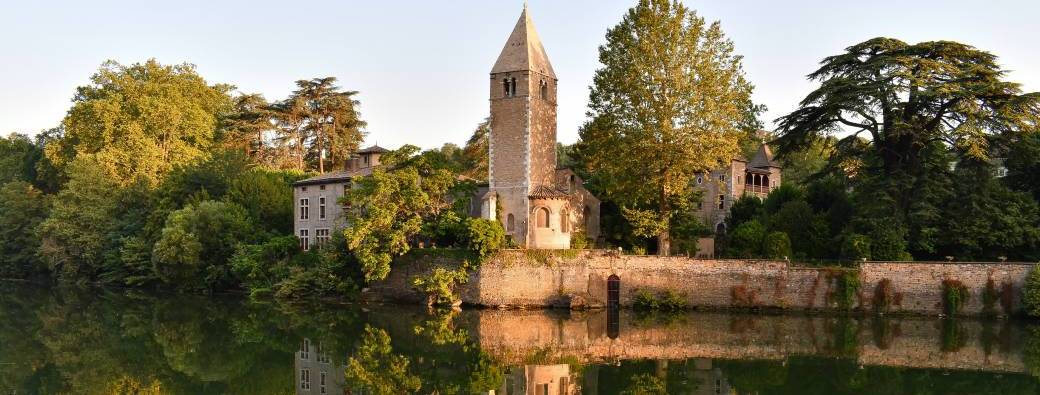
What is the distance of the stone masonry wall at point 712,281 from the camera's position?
33.8 metres

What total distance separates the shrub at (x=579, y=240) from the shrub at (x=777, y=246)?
7.56m

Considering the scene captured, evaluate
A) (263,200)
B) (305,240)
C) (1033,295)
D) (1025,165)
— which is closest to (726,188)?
(1025,165)

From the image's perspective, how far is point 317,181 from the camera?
150ft

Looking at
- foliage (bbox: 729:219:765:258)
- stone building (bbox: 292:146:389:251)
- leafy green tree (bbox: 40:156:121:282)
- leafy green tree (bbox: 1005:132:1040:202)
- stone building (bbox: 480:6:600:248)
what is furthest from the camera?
leafy green tree (bbox: 40:156:121:282)

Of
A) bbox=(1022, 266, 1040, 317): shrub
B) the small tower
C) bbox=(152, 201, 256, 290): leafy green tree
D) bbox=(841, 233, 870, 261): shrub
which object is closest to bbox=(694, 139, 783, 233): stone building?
bbox=(841, 233, 870, 261): shrub

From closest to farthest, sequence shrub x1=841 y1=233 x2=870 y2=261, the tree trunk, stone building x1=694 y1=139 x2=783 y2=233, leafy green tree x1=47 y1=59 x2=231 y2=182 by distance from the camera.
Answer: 1. shrub x1=841 y1=233 x2=870 y2=261
2. the tree trunk
3. stone building x1=694 y1=139 x2=783 y2=233
4. leafy green tree x1=47 y1=59 x2=231 y2=182

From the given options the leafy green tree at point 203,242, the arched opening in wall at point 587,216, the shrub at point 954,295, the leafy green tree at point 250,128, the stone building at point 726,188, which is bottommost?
the shrub at point 954,295

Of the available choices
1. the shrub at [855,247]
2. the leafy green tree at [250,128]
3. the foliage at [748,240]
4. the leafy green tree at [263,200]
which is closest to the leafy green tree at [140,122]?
the leafy green tree at [250,128]

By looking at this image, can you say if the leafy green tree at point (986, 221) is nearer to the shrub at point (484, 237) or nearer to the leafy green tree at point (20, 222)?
the shrub at point (484, 237)

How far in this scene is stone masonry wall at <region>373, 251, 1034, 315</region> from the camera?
33.8 metres

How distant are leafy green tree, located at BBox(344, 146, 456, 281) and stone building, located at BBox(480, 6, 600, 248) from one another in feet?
7.68

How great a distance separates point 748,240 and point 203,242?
2606 centimetres

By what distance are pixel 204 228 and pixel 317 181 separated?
612cm

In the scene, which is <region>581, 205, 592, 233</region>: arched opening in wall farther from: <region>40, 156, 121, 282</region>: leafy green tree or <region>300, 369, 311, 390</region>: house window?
<region>40, 156, 121, 282</region>: leafy green tree
